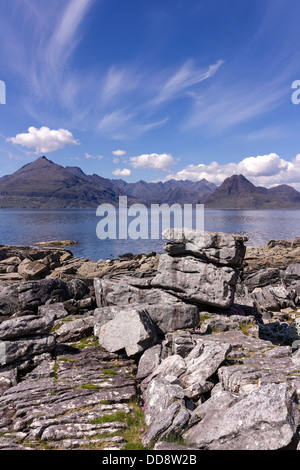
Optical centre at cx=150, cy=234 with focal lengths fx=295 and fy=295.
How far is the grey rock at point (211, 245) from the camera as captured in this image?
21.2 m

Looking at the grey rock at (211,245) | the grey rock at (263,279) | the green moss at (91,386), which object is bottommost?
the grey rock at (263,279)

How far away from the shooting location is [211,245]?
21.4m

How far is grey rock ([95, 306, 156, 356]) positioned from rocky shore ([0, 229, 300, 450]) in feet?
0.24

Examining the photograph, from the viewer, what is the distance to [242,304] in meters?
25.2

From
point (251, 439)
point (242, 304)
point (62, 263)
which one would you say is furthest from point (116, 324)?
point (62, 263)

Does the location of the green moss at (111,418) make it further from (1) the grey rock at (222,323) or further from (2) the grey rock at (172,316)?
(1) the grey rock at (222,323)

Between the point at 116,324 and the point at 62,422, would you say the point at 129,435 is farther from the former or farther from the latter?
the point at 116,324

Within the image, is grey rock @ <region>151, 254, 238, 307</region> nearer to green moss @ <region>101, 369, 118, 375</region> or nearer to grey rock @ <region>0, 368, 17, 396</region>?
green moss @ <region>101, 369, 118, 375</region>

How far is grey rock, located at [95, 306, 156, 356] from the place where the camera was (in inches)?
626

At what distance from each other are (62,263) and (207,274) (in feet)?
136

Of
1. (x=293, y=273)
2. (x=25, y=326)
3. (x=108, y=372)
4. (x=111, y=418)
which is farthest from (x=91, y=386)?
(x=293, y=273)

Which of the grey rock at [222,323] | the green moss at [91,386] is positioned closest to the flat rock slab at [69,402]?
the green moss at [91,386]

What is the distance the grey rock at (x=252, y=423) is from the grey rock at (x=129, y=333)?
6323 millimetres

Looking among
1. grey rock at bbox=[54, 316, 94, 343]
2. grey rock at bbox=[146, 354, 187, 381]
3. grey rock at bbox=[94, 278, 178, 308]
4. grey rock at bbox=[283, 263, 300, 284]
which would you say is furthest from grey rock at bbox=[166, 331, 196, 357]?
grey rock at bbox=[283, 263, 300, 284]
